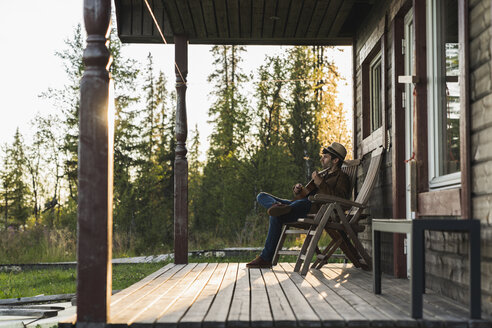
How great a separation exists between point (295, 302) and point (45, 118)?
1793 cm

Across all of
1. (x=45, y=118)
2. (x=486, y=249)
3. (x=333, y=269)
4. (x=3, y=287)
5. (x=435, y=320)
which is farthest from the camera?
(x=45, y=118)

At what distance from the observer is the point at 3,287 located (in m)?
6.52

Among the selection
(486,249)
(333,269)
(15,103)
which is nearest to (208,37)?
(333,269)

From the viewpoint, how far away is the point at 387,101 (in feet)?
16.8

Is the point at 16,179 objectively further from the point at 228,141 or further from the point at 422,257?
the point at 422,257

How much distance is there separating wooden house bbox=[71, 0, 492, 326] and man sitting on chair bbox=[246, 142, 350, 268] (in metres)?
0.33

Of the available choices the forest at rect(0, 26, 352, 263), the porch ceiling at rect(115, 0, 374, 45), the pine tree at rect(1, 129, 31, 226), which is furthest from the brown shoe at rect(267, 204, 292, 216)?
the pine tree at rect(1, 129, 31, 226)

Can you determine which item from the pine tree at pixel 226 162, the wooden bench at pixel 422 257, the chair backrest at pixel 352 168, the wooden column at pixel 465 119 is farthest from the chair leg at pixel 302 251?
the pine tree at pixel 226 162

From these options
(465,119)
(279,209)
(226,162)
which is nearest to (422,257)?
(465,119)

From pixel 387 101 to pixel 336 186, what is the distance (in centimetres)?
92

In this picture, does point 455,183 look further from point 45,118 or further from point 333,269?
point 45,118

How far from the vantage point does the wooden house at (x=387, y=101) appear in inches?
109

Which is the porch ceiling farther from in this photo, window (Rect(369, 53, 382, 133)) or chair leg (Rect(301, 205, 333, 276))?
chair leg (Rect(301, 205, 333, 276))

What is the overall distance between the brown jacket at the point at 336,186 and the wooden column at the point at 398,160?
2.80 feet
